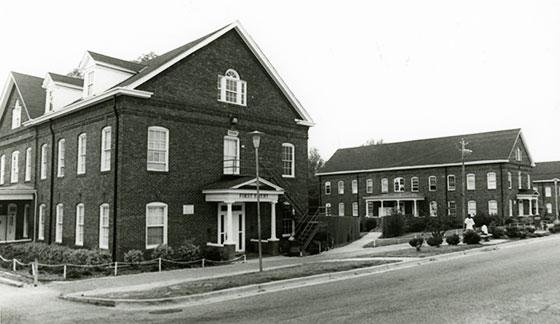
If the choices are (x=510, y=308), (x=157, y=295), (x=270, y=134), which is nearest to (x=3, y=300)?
(x=157, y=295)

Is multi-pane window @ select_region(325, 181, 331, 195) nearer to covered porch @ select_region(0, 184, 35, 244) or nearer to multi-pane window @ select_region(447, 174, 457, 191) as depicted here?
multi-pane window @ select_region(447, 174, 457, 191)

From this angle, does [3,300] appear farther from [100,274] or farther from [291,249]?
[291,249]

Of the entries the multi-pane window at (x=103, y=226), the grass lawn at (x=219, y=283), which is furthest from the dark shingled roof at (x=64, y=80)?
the grass lawn at (x=219, y=283)

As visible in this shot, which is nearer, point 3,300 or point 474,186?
point 3,300

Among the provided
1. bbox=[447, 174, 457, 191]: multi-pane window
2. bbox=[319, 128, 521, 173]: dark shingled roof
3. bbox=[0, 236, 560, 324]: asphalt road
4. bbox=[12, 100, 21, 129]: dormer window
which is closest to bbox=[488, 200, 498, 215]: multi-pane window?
bbox=[447, 174, 457, 191]: multi-pane window

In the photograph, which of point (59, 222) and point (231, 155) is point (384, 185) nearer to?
Answer: point (231, 155)

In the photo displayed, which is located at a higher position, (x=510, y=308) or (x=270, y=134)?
(x=270, y=134)

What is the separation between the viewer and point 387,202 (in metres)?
54.4

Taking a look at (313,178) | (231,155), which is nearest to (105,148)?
(231,155)

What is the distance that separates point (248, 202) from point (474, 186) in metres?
30.7

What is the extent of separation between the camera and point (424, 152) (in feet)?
179

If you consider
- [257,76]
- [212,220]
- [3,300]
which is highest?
[257,76]

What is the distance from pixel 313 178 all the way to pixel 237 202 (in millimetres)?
53726

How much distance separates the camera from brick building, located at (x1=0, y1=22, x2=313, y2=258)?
21.5 metres
